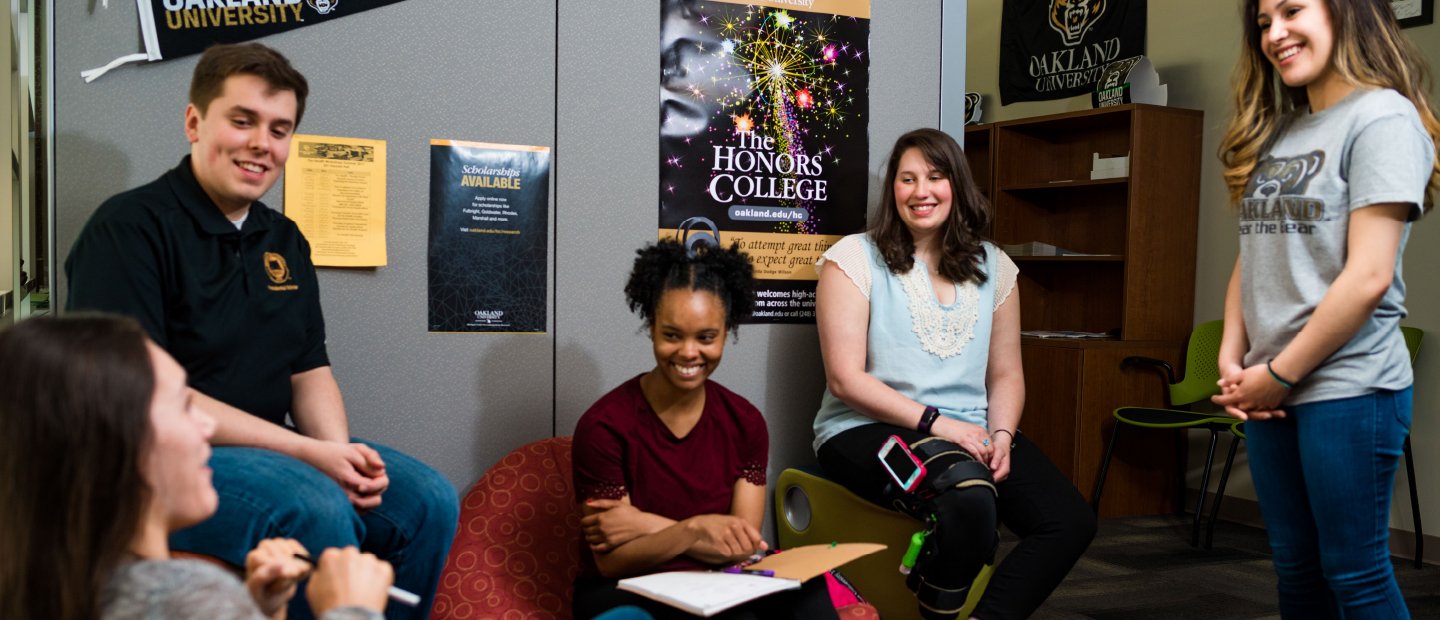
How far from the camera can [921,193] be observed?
2512 mm

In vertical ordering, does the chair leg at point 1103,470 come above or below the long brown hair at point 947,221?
below

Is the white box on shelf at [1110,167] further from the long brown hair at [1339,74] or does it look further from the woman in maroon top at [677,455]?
the woman in maroon top at [677,455]

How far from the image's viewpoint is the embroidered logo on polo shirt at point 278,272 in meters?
1.83

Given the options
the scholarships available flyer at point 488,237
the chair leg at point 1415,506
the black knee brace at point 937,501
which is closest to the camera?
the black knee brace at point 937,501

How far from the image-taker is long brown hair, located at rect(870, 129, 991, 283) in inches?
99.7

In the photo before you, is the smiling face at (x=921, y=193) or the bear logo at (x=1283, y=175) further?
the smiling face at (x=921, y=193)

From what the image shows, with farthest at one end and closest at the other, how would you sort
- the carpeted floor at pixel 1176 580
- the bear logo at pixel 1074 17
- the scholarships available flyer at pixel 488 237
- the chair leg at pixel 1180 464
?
the bear logo at pixel 1074 17, the chair leg at pixel 1180 464, the carpeted floor at pixel 1176 580, the scholarships available flyer at pixel 488 237

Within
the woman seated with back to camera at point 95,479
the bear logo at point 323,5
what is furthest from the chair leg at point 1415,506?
the woman seated with back to camera at point 95,479

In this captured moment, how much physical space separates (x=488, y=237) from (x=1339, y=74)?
1.63 m

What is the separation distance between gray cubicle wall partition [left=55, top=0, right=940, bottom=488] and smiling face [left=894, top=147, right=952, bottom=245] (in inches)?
19.0

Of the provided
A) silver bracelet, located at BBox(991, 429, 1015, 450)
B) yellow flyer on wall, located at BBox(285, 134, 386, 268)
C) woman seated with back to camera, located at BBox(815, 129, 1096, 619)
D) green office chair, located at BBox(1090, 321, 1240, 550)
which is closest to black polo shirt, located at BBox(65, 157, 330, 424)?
yellow flyer on wall, located at BBox(285, 134, 386, 268)

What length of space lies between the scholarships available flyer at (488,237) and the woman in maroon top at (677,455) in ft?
1.53

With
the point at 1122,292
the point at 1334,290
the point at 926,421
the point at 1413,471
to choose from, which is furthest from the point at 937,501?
the point at 1122,292

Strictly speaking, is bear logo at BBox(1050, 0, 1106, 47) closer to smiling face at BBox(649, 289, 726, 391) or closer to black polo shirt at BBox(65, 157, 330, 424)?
smiling face at BBox(649, 289, 726, 391)
